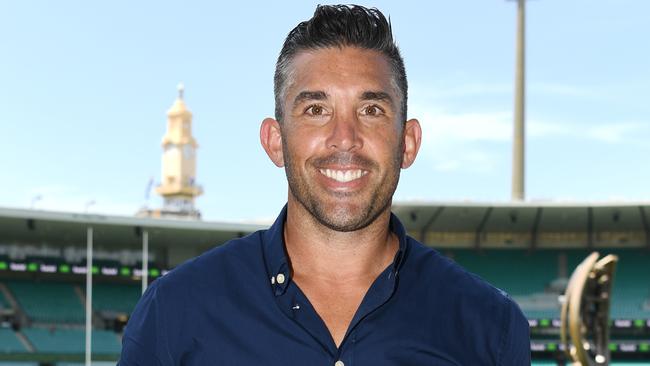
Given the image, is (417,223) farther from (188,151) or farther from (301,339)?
(301,339)

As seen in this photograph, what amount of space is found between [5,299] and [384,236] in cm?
4070

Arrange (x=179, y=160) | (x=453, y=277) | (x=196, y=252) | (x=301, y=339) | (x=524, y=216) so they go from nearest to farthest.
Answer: (x=301, y=339)
(x=453, y=277)
(x=524, y=216)
(x=196, y=252)
(x=179, y=160)

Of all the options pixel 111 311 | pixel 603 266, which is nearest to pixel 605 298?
pixel 603 266

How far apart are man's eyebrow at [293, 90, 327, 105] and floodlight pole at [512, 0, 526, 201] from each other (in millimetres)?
56674

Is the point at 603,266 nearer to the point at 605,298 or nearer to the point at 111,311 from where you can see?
the point at 605,298

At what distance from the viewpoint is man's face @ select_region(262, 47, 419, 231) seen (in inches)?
107

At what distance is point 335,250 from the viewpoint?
9.23 feet

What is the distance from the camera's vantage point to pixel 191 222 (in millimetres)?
40344

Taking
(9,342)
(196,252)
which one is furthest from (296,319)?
(196,252)

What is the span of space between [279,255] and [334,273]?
184 mm

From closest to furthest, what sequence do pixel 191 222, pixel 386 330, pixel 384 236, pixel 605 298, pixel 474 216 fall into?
pixel 386 330
pixel 384 236
pixel 605 298
pixel 191 222
pixel 474 216

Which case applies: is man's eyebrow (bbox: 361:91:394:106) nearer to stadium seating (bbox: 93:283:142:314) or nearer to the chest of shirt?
the chest of shirt

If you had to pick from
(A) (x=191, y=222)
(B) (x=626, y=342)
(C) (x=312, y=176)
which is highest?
(C) (x=312, y=176)

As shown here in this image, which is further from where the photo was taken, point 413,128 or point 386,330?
point 413,128
